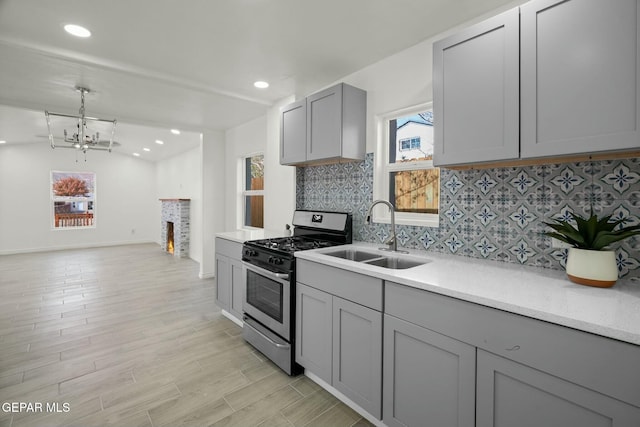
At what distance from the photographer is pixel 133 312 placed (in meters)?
3.56

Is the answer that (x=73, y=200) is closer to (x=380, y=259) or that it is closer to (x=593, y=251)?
(x=380, y=259)

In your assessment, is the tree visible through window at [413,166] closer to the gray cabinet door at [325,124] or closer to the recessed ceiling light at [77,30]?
the gray cabinet door at [325,124]

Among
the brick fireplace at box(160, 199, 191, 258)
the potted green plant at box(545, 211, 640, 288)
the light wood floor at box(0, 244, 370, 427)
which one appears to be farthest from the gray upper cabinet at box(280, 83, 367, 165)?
the brick fireplace at box(160, 199, 191, 258)

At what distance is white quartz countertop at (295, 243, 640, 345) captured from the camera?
3.28 ft

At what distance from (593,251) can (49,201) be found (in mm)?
10243

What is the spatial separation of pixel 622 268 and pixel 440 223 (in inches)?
37.7

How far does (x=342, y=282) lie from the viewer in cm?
190

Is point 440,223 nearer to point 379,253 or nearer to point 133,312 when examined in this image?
point 379,253

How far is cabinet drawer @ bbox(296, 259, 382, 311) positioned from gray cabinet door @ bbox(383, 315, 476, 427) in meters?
0.15

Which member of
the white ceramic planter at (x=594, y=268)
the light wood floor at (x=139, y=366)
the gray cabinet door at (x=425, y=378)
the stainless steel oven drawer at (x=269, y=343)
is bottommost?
the light wood floor at (x=139, y=366)

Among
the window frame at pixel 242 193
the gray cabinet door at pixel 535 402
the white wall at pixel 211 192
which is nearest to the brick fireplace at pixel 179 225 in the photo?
the white wall at pixel 211 192

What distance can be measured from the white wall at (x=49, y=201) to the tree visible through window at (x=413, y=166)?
854 cm

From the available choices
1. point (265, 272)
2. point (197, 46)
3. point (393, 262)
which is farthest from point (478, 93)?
point (197, 46)

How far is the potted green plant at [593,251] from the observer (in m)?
1.31
